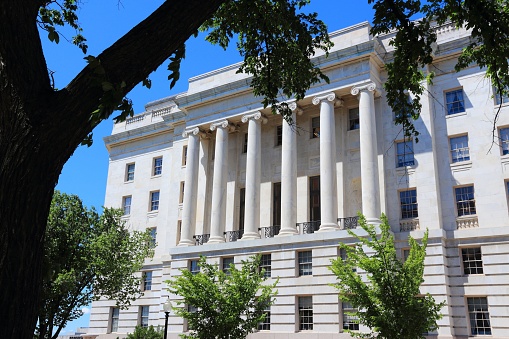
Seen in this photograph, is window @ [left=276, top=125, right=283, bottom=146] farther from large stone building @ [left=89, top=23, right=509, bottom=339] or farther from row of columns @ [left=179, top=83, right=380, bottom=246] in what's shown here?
row of columns @ [left=179, top=83, right=380, bottom=246]

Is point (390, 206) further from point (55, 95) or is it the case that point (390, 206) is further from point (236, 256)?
point (55, 95)

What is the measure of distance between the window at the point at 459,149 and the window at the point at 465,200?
6.56ft

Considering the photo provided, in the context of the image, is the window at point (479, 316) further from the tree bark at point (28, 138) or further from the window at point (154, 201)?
the tree bark at point (28, 138)

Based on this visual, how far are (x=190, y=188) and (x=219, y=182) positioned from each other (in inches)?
124

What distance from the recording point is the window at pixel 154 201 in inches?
1868

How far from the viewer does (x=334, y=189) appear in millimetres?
34562

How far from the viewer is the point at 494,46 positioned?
26.6 ft

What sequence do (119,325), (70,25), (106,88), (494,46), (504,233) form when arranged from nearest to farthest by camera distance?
(106,88)
(494,46)
(70,25)
(504,233)
(119,325)

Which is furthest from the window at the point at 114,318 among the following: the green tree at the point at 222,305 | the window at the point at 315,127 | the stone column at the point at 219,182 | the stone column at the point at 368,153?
the stone column at the point at 368,153

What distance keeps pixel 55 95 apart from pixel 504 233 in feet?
98.8

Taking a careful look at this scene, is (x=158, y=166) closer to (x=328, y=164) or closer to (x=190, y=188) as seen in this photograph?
(x=190, y=188)

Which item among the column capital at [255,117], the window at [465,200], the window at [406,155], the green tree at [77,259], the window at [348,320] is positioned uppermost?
the column capital at [255,117]

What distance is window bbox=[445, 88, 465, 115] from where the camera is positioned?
3388 cm

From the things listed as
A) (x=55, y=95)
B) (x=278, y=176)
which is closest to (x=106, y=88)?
(x=55, y=95)
